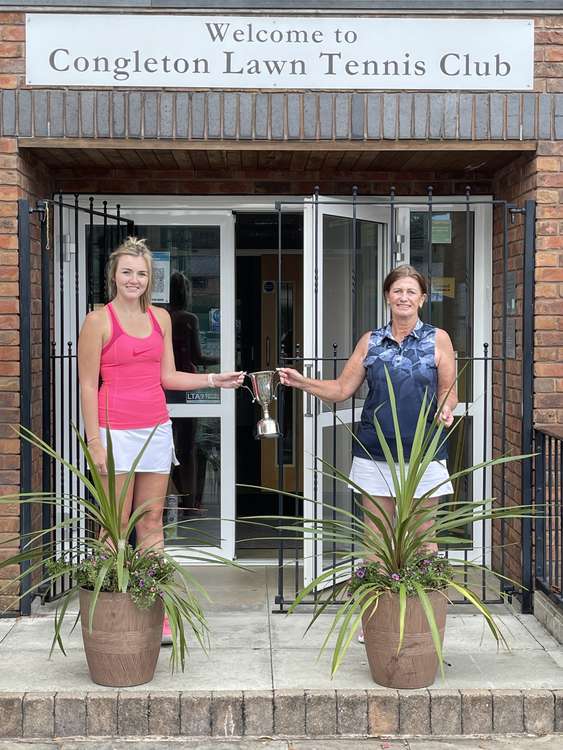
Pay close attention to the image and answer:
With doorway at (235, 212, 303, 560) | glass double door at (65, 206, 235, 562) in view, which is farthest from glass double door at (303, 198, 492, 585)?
doorway at (235, 212, 303, 560)

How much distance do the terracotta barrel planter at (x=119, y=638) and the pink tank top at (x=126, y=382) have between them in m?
0.79

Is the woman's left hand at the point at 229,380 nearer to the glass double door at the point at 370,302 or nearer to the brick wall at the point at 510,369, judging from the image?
the glass double door at the point at 370,302

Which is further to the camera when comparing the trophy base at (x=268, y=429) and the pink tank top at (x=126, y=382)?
the trophy base at (x=268, y=429)

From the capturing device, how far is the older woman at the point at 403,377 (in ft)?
14.2

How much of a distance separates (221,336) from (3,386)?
61.4 inches

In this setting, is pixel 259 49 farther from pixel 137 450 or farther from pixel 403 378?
pixel 137 450

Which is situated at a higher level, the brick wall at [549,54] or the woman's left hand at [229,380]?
the brick wall at [549,54]

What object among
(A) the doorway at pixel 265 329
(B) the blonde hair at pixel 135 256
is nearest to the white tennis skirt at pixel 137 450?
(B) the blonde hair at pixel 135 256

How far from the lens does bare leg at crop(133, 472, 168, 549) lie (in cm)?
438

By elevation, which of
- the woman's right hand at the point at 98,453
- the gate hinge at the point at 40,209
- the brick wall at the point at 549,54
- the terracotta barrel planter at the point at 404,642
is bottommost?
the terracotta barrel planter at the point at 404,642

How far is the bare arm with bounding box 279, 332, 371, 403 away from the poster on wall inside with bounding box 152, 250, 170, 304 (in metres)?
1.71

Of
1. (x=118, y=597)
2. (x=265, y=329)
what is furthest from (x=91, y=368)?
(x=265, y=329)

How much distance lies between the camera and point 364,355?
4496 mm

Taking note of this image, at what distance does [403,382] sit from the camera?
4.35m
